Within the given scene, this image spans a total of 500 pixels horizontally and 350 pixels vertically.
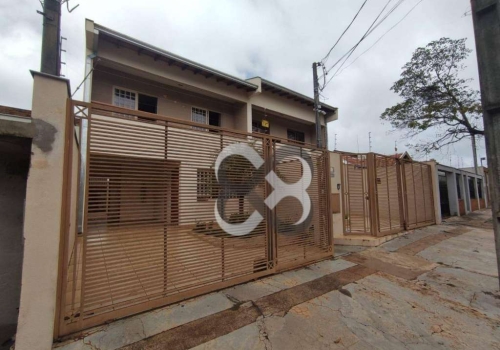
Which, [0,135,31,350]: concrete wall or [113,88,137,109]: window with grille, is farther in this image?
[113,88,137,109]: window with grille

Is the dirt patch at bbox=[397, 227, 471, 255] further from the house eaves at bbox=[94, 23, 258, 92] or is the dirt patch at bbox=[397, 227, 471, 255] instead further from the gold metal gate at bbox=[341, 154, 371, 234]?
the house eaves at bbox=[94, 23, 258, 92]

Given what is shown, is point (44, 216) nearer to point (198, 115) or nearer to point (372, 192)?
point (372, 192)

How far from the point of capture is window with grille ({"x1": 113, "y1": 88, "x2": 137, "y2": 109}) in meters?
8.78

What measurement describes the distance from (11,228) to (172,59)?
7.57m

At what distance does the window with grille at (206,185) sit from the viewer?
3631mm

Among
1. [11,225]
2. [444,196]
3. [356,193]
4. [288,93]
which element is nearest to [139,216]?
[11,225]

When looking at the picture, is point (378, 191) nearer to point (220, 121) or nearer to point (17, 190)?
point (220, 121)

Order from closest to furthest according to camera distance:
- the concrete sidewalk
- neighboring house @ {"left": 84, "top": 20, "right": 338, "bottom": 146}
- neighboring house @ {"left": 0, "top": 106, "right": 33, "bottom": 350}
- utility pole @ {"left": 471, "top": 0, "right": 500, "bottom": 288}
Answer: utility pole @ {"left": 471, "top": 0, "right": 500, "bottom": 288} < the concrete sidewalk < neighboring house @ {"left": 0, "top": 106, "right": 33, "bottom": 350} < neighboring house @ {"left": 84, "top": 20, "right": 338, "bottom": 146}

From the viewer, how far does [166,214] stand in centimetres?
325

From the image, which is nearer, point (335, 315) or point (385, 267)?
point (335, 315)

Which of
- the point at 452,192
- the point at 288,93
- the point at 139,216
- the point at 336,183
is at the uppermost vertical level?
the point at 288,93

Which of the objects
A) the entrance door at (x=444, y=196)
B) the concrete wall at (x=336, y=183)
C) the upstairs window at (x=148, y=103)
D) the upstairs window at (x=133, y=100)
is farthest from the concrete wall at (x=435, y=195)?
the upstairs window at (x=133, y=100)

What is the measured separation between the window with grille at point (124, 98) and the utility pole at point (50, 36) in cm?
376

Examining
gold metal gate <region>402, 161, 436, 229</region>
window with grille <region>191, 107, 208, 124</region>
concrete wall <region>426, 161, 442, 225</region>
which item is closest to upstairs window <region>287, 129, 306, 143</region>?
window with grille <region>191, 107, 208, 124</region>
